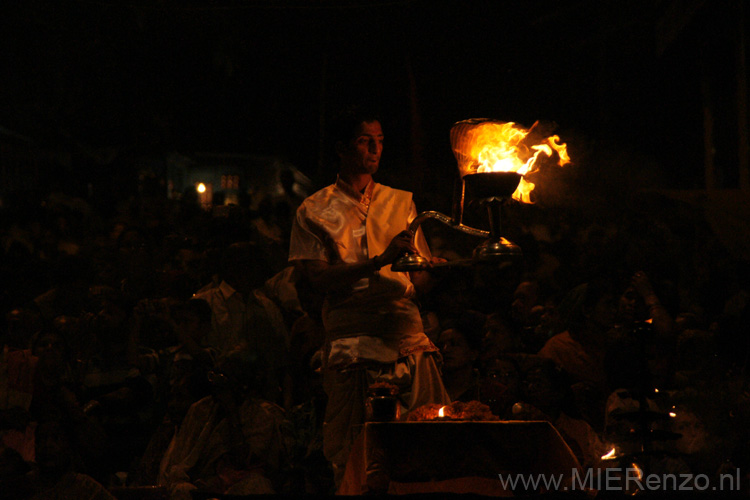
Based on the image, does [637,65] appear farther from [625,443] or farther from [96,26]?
[96,26]

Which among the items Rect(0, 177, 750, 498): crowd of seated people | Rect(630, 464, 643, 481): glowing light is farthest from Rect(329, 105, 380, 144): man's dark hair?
Rect(630, 464, 643, 481): glowing light

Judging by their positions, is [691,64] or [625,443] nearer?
[625,443]

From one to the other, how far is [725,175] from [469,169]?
5830 millimetres

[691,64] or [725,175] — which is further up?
[691,64]

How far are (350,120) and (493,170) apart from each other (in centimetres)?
92

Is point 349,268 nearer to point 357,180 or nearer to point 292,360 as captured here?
point 357,180

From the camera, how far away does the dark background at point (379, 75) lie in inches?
330

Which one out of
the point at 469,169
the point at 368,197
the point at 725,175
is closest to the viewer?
the point at 469,169

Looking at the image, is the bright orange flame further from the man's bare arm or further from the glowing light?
the glowing light

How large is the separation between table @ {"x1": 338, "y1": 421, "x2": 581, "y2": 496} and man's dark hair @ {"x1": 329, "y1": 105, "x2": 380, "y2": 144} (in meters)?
1.36

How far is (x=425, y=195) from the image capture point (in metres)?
8.44

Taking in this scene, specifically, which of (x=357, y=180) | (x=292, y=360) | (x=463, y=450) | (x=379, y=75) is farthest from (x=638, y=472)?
(x=379, y=75)

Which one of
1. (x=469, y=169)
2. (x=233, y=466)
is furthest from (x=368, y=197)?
(x=233, y=466)

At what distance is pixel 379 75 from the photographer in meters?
8.80
